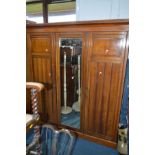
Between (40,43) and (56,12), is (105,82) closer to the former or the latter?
(40,43)

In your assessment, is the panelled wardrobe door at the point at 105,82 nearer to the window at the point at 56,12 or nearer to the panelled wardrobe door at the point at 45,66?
the panelled wardrobe door at the point at 45,66

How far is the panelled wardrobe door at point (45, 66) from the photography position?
201 centimetres

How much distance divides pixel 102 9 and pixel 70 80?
1.08m

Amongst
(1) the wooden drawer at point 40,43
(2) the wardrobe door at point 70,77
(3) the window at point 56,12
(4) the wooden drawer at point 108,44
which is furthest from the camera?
(3) the window at point 56,12

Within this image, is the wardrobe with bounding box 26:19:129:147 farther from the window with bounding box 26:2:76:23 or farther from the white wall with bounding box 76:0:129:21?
the window with bounding box 26:2:76:23

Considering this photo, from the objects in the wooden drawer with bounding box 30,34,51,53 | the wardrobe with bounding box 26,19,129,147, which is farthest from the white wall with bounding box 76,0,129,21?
the wooden drawer with bounding box 30,34,51,53

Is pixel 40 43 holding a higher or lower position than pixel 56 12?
lower

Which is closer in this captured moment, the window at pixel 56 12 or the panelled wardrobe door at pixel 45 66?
the panelled wardrobe door at pixel 45 66

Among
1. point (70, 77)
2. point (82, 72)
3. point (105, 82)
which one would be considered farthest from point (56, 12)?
point (105, 82)

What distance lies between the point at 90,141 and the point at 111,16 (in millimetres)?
1763

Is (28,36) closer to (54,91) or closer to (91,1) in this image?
(54,91)

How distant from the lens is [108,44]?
5.43ft

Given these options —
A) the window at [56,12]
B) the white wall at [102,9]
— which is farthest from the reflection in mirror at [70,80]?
the window at [56,12]

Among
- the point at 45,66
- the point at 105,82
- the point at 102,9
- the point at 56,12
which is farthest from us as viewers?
the point at 56,12
